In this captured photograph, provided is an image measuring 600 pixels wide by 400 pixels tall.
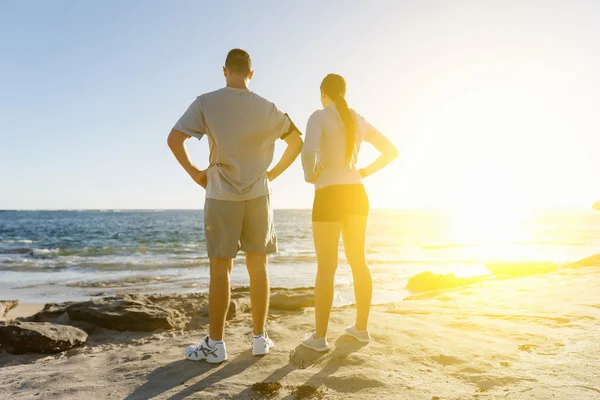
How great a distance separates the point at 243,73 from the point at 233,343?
2214 millimetres

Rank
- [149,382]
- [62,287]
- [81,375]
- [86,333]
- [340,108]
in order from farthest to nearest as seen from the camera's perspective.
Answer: [62,287], [86,333], [340,108], [81,375], [149,382]

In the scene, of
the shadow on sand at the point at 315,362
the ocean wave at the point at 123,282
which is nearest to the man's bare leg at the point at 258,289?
the shadow on sand at the point at 315,362

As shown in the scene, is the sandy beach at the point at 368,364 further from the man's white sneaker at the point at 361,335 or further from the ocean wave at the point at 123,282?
the ocean wave at the point at 123,282

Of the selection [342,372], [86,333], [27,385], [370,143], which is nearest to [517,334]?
[342,372]

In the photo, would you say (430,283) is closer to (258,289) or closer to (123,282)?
(258,289)

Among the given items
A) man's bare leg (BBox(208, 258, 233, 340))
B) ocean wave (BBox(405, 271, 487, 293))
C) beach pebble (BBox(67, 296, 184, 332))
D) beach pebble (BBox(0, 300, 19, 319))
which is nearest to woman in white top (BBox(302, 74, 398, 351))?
man's bare leg (BBox(208, 258, 233, 340))

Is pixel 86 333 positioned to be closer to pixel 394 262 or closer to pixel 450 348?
pixel 450 348

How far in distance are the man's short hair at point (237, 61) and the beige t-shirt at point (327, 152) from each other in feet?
2.06

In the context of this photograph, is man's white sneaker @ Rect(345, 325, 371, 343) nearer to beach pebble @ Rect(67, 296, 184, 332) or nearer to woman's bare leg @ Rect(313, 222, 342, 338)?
woman's bare leg @ Rect(313, 222, 342, 338)

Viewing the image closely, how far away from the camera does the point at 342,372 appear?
286cm

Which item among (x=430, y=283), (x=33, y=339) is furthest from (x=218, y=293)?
(x=430, y=283)

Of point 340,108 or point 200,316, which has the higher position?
point 340,108

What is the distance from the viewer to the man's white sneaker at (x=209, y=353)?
315cm

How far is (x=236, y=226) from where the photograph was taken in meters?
3.21
